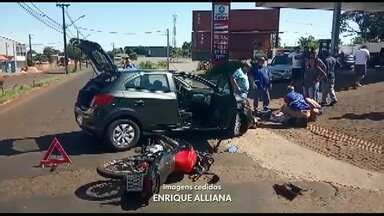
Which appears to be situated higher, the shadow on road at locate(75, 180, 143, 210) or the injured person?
the injured person

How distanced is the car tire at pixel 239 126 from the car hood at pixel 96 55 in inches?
110

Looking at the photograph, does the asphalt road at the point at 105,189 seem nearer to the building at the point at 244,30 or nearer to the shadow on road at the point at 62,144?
the shadow on road at the point at 62,144

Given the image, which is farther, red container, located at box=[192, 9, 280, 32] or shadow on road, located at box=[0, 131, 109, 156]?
red container, located at box=[192, 9, 280, 32]

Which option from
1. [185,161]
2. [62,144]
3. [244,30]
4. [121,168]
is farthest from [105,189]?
[244,30]

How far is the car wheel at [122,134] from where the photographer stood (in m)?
9.18

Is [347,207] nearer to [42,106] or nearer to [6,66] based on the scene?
[42,106]

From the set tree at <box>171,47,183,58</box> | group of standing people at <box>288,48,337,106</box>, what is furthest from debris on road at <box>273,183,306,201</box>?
tree at <box>171,47,183,58</box>

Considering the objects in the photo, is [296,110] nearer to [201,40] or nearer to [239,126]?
[239,126]

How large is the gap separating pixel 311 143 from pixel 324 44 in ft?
60.4

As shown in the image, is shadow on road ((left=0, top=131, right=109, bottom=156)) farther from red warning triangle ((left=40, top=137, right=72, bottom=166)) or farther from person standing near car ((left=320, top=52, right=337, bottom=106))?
person standing near car ((left=320, top=52, right=337, bottom=106))

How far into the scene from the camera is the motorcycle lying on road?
246 inches

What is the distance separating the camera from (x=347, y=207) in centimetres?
615

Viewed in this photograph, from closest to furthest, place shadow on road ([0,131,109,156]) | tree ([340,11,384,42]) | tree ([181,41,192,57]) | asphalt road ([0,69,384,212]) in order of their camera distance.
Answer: asphalt road ([0,69,384,212]) < shadow on road ([0,131,109,156]) < tree ([340,11,384,42]) < tree ([181,41,192,57])

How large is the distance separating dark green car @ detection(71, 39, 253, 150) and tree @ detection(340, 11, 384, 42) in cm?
5723
